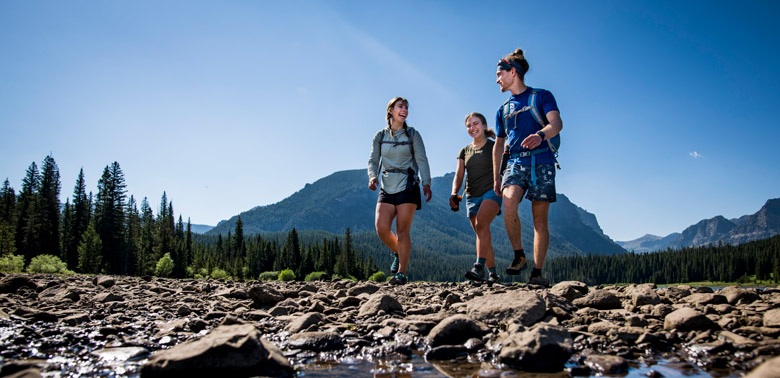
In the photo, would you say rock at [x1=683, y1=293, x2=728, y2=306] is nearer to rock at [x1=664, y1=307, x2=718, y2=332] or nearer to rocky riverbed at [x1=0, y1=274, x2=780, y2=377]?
rocky riverbed at [x1=0, y1=274, x2=780, y2=377]

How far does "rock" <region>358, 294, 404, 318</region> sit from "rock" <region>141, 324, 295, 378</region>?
2.05 m

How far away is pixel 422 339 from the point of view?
3502mm

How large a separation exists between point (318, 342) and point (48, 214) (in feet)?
285

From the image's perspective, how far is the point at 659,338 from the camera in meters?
3.18

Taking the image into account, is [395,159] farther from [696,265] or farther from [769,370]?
[696,265]

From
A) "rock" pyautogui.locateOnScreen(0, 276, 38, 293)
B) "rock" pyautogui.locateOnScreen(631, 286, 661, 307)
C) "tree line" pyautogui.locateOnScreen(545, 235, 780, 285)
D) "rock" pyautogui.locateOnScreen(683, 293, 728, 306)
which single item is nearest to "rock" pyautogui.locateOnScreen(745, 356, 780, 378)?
"rock" pyautogui.locateOnScreen(631, 286, 661, 307)

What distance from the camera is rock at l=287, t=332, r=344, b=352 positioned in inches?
133

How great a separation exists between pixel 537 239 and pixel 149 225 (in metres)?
110

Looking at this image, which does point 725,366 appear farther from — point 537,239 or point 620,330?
point 537,239

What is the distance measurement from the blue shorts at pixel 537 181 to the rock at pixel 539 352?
3970 mm

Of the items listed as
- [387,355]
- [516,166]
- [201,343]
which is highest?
[516,166]

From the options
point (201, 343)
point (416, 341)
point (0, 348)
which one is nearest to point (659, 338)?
point (416, 341)

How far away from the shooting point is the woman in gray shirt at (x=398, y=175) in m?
8.19

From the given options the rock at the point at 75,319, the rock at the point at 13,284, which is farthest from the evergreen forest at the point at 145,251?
the rock at the point at 75,319
